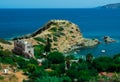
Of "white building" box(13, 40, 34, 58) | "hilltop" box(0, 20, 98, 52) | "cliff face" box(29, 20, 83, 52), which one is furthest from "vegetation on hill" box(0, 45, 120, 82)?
"cliff face" box(29, 20, 83, 52)

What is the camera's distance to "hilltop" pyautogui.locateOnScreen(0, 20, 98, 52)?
8762 cm

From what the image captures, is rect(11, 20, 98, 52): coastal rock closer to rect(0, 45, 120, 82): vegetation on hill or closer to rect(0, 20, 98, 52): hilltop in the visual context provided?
rect(0, 20, 98, 52): hilltop

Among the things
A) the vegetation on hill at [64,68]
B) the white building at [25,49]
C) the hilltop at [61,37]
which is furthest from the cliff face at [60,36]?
the vegetation on hill at [64,68]

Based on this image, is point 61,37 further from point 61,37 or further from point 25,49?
point 25,49

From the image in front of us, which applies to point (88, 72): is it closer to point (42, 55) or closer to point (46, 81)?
point (46, 81)

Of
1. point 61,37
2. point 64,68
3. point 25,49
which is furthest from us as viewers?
point 61,37

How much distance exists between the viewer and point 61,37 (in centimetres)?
9512

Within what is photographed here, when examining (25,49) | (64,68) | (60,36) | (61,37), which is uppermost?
(60,36)

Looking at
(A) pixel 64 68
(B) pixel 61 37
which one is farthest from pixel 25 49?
(B) pixel 61 37

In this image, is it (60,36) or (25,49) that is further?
(60,36)

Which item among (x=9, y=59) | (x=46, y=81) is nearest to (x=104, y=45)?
(x=9, y=59)

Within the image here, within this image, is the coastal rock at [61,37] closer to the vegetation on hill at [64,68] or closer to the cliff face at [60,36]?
the cliff face at [60,36]

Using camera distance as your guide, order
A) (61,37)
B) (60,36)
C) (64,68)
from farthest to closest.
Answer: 1. (60,36)
2. (61,37)
3. (64,68)

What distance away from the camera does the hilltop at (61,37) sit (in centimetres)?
8762
